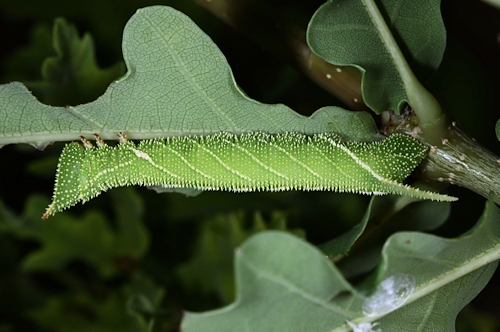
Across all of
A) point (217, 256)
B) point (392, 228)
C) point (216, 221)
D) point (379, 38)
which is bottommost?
point (217, 256)

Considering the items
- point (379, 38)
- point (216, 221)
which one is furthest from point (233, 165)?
point (216, 221)

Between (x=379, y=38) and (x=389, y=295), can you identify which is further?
(x=379, y=38)

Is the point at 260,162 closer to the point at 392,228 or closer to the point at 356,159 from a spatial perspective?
the point at 356,159

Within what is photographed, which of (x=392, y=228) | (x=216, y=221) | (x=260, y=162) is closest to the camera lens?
(x=260, y=162)

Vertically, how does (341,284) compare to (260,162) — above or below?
above

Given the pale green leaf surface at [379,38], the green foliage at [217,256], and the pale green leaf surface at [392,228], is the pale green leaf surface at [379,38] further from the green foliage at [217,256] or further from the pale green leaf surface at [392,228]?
the green foliage at [217,256]

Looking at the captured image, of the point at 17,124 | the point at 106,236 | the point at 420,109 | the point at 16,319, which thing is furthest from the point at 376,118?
the point at 16,319

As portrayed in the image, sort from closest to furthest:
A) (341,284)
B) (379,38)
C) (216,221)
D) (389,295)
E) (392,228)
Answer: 1. (341,284)
2. (389,295)
3. (379,38)
4. (392,228)
5. (216,221)

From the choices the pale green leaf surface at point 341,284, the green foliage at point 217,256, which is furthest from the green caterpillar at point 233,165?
the green foliage at point 217,256
